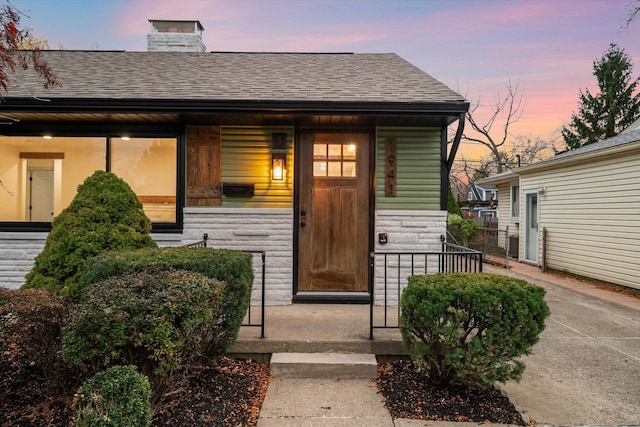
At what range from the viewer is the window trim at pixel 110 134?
5066mm

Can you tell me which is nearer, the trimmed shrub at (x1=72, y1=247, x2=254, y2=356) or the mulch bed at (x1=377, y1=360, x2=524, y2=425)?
the mulch bed at (x1=377, y1=360, x2=524, y2=425)

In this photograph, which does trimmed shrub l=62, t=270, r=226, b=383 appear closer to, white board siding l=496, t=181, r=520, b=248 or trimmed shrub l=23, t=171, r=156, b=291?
trimmed shrub l=23, t=171, r=156, b=291

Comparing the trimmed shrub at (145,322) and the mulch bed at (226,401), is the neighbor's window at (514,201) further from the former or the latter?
the trimmed shrub at (145,322)

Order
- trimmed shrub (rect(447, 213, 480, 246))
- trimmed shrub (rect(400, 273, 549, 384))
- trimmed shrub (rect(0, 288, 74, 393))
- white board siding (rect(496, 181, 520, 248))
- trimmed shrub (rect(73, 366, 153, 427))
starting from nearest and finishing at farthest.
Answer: trimmed shrub (rect(73, 366, 153, 427)) < trimmed shrub (rect(0, 288, 74, 393)) < trimmed shrub (rect(400, 273, 549, 384)) < trimmed shrub (rect(447, 213, 480, 246)) < white board siding (rect(496, 181, 520, 248))

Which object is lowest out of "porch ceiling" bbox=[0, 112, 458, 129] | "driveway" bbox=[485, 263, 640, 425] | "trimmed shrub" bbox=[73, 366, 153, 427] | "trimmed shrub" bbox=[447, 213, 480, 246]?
"driveway" bbox=[485, 263, 640, 425]

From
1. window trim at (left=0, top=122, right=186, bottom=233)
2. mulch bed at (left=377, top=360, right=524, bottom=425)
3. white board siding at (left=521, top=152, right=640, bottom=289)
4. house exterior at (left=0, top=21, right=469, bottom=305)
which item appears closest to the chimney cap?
house exterior at (left=0, top=21, right=469, bottom=305)

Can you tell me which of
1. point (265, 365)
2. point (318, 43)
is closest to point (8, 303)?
point (265, 365)

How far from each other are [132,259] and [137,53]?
5.51m

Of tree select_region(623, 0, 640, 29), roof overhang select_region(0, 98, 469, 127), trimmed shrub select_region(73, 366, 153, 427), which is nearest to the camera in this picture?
trimmed shrub select_region(73, 366, 153, 427)

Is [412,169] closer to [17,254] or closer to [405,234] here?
[405,234]

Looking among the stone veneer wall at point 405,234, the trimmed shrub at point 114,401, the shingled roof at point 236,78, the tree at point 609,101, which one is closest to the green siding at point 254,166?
the shingled roof at point 236,78

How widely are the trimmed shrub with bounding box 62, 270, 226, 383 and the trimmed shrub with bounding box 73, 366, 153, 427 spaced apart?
0.46ft

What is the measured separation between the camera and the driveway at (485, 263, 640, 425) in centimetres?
272

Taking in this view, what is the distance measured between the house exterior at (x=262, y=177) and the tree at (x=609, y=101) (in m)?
19.3
